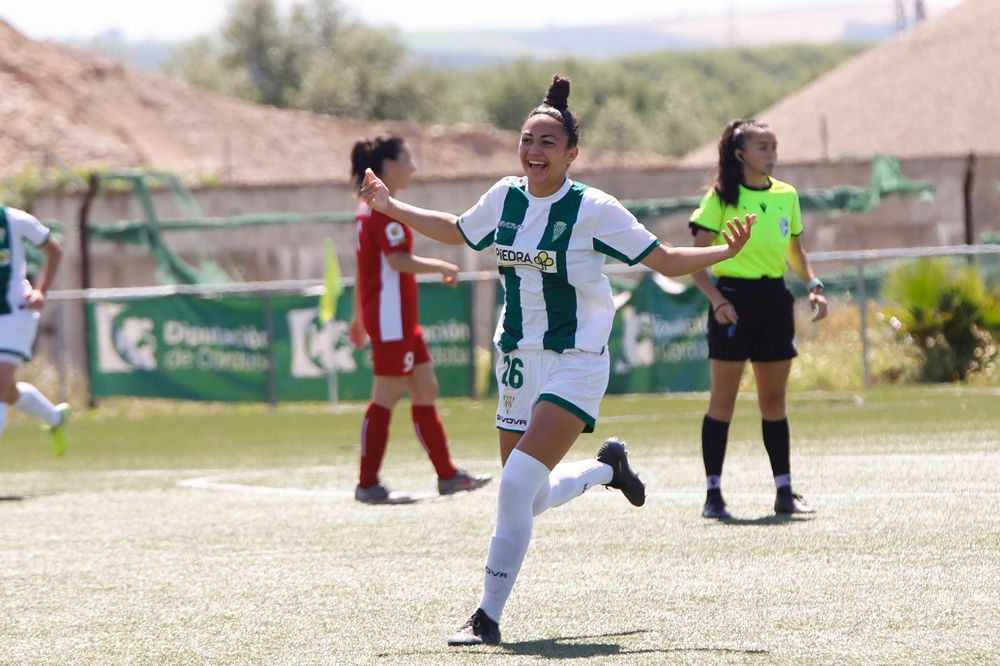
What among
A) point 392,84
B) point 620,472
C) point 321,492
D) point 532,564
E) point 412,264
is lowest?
point 321,492

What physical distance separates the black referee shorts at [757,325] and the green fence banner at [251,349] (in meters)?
11.4

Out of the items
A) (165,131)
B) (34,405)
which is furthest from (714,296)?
(165,131)

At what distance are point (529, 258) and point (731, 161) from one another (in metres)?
2.67

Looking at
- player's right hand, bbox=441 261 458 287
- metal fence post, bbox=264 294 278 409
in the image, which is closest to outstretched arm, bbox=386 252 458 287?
player's right hand, bbox=441 261 458 287

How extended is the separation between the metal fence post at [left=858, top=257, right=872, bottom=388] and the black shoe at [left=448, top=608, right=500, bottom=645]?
44.2 feet

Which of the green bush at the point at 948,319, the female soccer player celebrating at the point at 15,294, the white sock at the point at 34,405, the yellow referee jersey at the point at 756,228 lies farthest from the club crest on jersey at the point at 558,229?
the green bush at the point at 948,319

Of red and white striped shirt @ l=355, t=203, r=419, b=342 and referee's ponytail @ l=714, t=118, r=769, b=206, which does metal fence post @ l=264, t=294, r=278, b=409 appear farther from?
referee's ponytail @ l=714, t=118, r=769, b=206

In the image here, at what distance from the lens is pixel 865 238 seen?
30.4 m

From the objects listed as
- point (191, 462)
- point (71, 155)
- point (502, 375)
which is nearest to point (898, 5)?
point (71, 155)

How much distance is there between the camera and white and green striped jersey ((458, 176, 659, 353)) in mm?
5949

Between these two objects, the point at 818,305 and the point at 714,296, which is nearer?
the point at 714,296

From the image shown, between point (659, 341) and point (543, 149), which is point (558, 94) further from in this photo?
point (659, 341)

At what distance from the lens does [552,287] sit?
6004 mm

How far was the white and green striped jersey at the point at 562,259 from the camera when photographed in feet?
19.5
